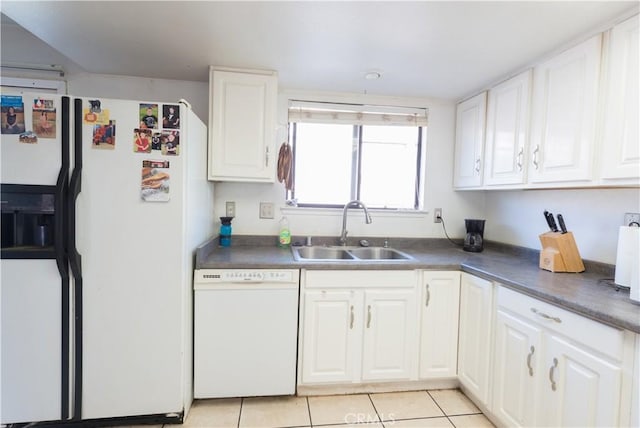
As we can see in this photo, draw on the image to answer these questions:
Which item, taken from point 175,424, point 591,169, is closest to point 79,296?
point 175,424

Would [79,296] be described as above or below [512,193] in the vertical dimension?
below

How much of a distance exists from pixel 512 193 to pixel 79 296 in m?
2.86

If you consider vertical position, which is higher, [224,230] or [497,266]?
[224,230]

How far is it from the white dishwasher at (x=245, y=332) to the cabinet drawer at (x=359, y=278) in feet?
0.36

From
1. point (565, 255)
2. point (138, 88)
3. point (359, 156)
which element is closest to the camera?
point (565, 255)

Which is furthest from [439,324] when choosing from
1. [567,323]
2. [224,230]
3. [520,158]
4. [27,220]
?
[27,220]

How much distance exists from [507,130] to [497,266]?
884mm

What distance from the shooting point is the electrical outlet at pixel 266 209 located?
2.32 m

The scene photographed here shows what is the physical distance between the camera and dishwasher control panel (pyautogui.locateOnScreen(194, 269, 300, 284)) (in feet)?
5.43

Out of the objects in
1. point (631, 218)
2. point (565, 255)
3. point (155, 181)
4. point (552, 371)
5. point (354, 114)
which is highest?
point (354, 114)

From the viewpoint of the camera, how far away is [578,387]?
1.14m

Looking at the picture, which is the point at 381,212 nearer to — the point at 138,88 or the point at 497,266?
the point at 497,266

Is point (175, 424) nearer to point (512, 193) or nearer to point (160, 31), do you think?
point (160, 31)

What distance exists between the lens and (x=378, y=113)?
2.38 m
